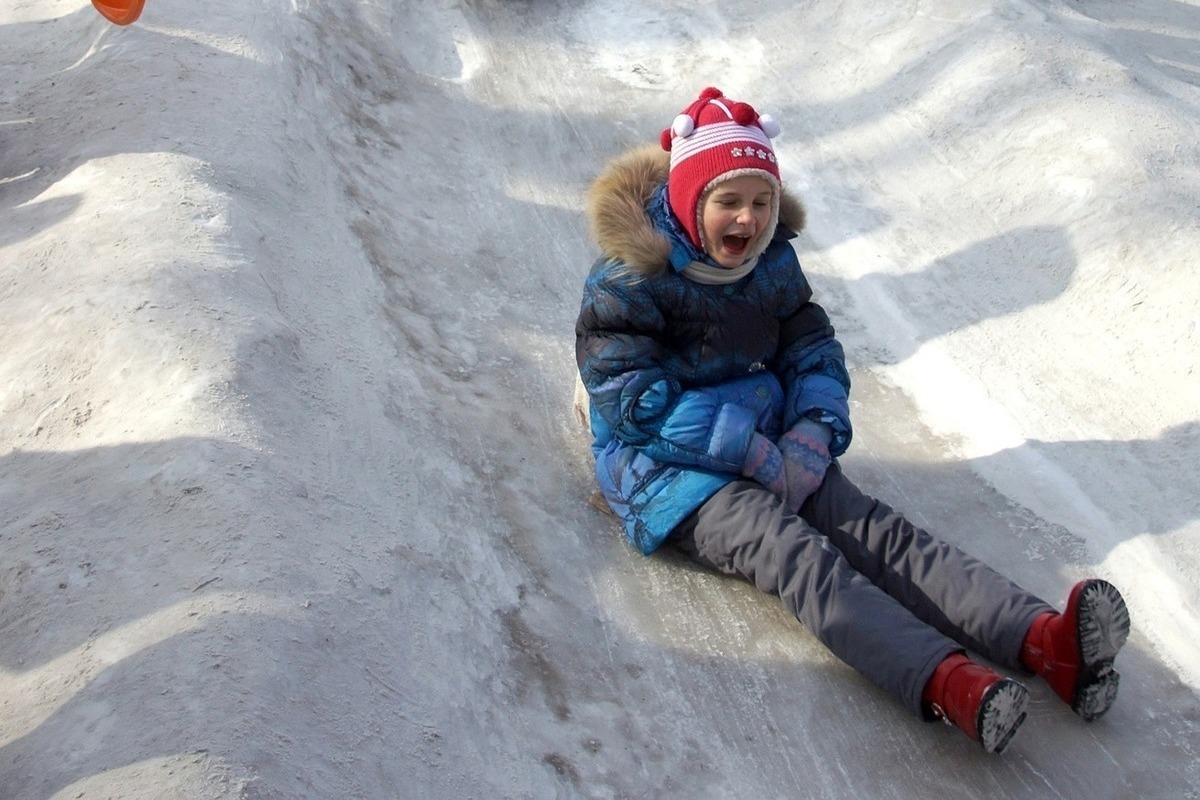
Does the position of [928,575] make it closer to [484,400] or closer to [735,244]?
[735,244]

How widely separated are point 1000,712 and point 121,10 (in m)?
3.46

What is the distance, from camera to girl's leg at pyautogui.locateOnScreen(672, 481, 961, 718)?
9.24ft

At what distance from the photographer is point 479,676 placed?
282cm

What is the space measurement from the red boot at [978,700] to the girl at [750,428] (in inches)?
2.4

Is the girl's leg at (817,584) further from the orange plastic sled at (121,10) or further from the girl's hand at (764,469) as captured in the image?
the orange plastic sled at (121,10)

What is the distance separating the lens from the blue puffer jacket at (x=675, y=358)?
3.25 meters

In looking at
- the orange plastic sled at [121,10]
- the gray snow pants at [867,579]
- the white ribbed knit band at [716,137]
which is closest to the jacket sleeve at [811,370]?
the gray snow pants at [867,579]

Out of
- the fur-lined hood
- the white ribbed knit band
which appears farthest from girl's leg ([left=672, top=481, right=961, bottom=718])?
the white ribbed knit band

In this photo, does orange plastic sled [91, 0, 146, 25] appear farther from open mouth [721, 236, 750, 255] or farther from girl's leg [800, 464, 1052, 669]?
girl's leg [800, 464, 1052, 669]

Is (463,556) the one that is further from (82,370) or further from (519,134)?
(519,134)

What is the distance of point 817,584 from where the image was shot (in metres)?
2.96

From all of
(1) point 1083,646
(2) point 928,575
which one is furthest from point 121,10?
(1) point 1083,646

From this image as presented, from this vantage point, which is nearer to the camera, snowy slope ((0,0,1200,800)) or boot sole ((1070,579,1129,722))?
snowy slope ((0,0,1200,800))

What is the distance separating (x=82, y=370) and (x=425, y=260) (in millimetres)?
1619
